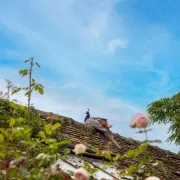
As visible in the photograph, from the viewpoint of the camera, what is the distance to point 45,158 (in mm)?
3559

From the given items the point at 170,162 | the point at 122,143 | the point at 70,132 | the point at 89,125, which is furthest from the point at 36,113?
the point at 170,162

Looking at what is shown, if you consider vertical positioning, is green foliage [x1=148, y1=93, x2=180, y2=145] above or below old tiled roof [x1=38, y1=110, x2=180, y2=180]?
above

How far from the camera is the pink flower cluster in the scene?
352 cm

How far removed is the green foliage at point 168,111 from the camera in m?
20.6

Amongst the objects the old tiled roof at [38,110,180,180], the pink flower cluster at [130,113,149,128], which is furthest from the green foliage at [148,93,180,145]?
the pink flower cluster at [130,113,149,128]

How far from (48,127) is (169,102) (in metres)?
18.3

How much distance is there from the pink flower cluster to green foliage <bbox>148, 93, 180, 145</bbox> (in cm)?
1726

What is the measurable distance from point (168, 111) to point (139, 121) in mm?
17914

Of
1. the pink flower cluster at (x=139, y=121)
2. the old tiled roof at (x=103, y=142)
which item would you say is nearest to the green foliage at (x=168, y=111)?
the old tiled roof at (x=103, y=142)

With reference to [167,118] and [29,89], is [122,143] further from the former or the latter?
[29,89]

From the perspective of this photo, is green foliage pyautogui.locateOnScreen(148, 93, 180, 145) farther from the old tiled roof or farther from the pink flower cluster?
the pink flower cluster

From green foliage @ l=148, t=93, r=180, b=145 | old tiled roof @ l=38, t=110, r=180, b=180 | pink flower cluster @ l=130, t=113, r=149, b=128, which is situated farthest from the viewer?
green foliage @ l=148, t=93, r=180, b=145

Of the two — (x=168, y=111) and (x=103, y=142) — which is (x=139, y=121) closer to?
(x=103, y=142)

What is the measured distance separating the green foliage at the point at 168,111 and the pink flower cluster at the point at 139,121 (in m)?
17.3
